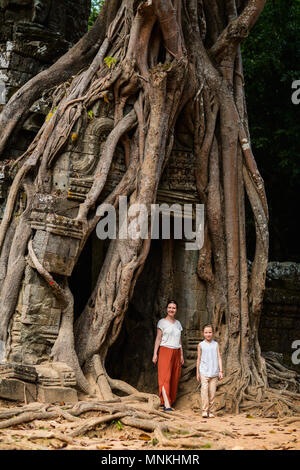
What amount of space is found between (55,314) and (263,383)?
262 centimetres

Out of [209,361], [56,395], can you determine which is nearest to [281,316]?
[209,361]

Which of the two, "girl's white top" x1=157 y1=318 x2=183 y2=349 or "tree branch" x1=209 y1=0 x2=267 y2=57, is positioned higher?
"tree branch" x1=209 y1=0 x2=267 y2=57

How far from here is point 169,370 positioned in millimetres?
8383

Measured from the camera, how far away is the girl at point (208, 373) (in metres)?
8.00

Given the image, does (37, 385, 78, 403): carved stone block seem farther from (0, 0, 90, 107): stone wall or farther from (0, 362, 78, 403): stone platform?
(0, 0, 90, 107): stone wall

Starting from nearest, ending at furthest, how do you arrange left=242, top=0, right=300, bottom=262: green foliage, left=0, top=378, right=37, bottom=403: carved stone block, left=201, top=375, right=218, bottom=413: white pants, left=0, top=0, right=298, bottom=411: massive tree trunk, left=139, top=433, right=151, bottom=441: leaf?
left=139, top=433, right=151, bottom=441: leaf, left=0, top=378, right=37, bottom=403: carved stone block, left=201, top=375, right=218, bottom=413: white pants, left=0, top=0, right=298, bottom=411: massive tree trunk, left=242, top=0, right=300, bottom=262: green foliage

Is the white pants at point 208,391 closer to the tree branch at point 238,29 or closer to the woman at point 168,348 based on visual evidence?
the woman at point 168,348

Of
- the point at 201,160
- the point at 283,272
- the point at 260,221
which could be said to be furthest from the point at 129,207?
the point at 283,272

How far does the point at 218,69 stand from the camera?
9844 millimetres

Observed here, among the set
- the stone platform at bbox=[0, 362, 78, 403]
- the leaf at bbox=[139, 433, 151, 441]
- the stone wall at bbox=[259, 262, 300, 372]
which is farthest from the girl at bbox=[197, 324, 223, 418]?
the stone wall at bbox=[259, 262, 300, 372]

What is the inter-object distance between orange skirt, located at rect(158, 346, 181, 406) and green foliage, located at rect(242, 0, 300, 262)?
6.20 metres

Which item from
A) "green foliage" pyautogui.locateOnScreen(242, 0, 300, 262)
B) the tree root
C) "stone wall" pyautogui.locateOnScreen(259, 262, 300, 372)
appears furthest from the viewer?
"green foliage" pyautogui.locateOnScreen(242, 0, 300, 262)

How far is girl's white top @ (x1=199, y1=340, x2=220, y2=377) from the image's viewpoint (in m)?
8.03

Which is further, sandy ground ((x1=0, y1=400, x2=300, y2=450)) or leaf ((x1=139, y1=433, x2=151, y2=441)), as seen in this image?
leaf ((x1=139, y1=433, x2=151, y2=441))
